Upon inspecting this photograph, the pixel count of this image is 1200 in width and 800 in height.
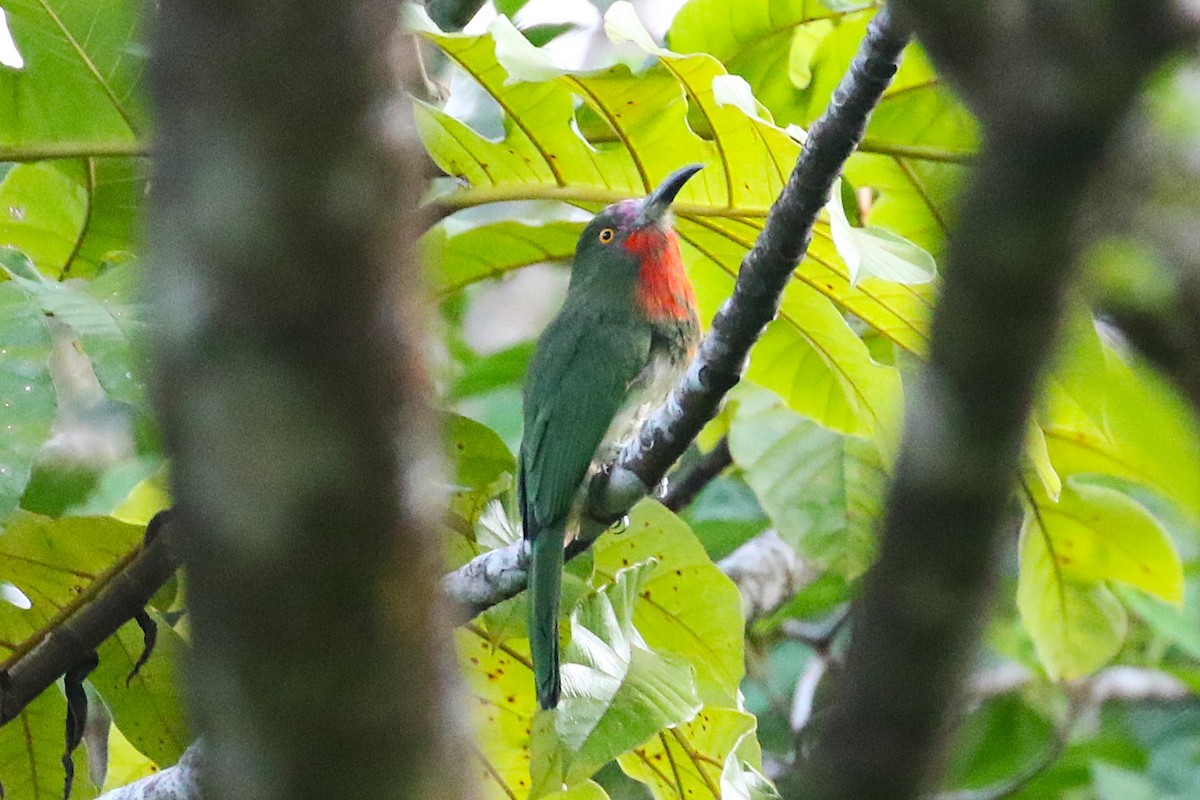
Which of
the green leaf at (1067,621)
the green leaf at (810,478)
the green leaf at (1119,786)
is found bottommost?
the green leaf at (1119,786)

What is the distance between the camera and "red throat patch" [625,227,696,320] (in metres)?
3.43

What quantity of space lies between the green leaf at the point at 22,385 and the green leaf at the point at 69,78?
0.76m

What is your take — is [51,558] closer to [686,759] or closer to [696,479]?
[686,759]

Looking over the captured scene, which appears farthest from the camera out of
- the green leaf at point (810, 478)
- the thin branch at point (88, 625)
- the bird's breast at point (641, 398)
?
the green leaf at point (810, 478)

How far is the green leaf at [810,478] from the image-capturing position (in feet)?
11.1

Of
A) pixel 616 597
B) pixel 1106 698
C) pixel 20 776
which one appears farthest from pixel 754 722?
pixel 1106 698

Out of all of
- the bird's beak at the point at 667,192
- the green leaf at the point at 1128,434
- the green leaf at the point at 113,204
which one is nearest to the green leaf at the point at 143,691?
the green leaf at the point at 113,204

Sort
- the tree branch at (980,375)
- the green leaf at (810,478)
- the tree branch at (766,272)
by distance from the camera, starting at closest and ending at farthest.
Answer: the tree branch at (980,375) → the tree branch at (766,272) → the green leaf at (810,478)

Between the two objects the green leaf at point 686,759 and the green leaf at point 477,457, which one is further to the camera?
the green leaf at point 477,457

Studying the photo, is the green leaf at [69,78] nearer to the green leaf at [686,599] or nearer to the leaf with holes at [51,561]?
the leaf with holes at [51,561]

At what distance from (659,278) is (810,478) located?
2.09ft

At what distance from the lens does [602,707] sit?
2156mm

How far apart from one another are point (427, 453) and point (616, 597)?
1.70 m

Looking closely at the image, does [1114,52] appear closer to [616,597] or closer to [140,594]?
[616,597]
